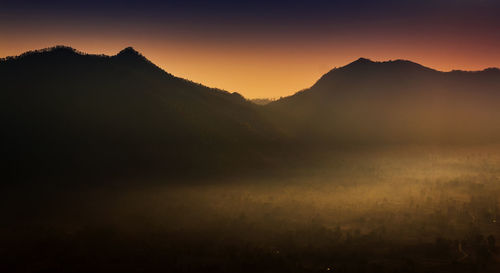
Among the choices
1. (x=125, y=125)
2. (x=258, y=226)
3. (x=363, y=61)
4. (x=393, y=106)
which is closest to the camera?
(x=258, y=226)

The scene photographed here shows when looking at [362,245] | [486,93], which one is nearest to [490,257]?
[362,245]

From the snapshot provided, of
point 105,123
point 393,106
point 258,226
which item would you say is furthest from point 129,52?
point 393,106

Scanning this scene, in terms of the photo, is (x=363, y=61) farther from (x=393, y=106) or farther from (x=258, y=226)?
(x=258, y=226)

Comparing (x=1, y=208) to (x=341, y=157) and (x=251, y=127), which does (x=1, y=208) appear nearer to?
(x=251, y=127)

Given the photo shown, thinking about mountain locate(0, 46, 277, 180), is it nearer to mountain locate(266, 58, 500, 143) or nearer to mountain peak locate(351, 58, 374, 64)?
mountain locate(266, 58, 500, 143)

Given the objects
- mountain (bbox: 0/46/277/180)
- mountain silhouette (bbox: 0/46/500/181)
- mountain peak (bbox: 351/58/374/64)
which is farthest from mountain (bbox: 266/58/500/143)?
mountain (bbox: 0/46/277/180)
